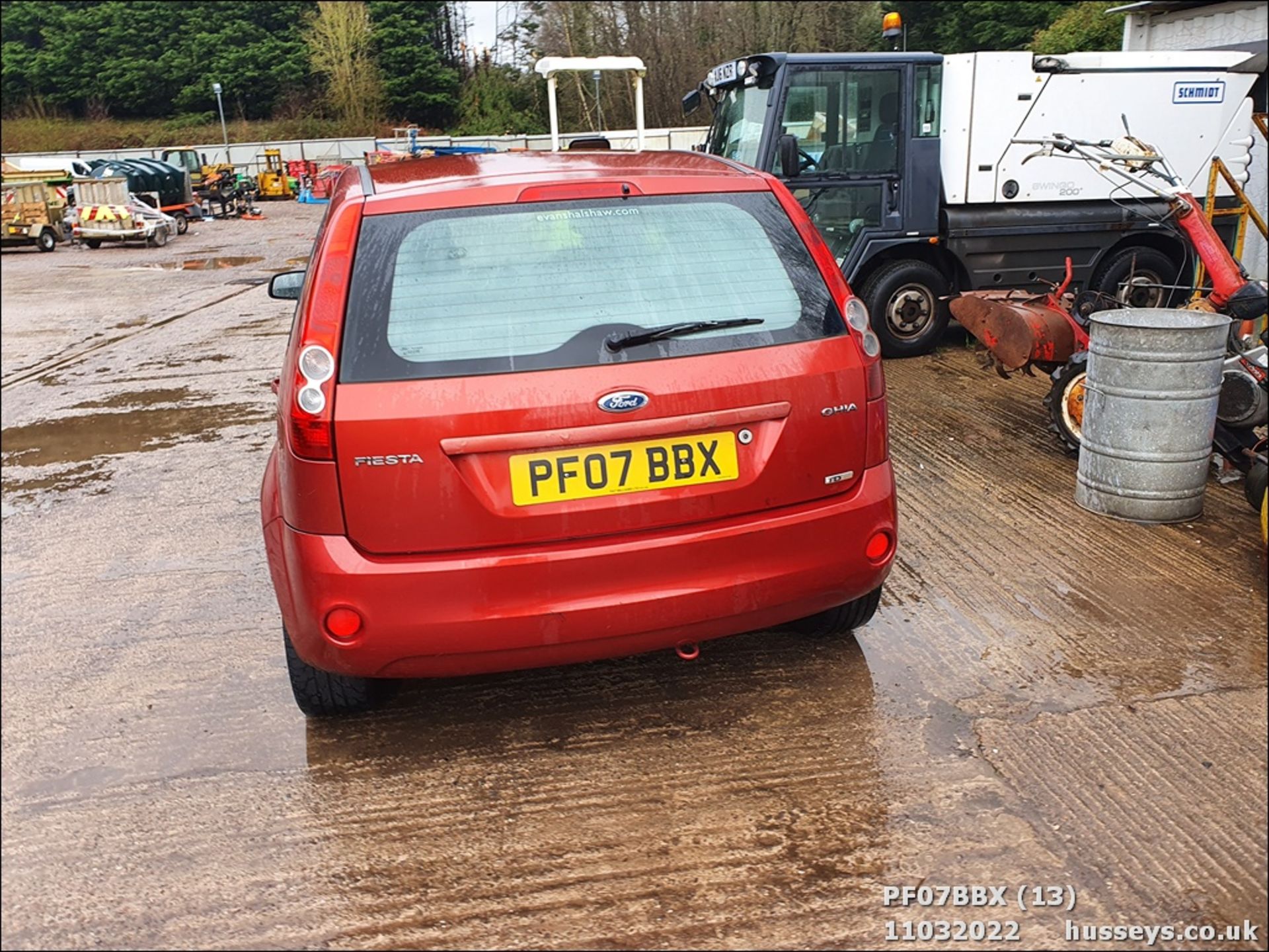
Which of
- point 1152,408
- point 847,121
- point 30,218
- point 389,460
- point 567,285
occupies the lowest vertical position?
point 30,218

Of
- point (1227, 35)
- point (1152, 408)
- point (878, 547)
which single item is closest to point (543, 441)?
point (878, 547)

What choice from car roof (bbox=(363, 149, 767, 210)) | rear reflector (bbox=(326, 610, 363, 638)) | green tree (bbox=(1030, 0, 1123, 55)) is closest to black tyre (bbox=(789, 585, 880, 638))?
car roof (bbox=(363, 149, 767, 210))

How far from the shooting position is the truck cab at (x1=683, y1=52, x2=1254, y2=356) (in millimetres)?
8125

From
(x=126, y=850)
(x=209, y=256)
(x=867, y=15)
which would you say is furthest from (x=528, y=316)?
(x=867, y=15)

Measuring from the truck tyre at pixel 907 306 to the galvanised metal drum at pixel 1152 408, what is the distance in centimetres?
371

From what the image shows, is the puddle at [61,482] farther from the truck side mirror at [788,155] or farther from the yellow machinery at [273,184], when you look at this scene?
the yellow machinery at [273,184]

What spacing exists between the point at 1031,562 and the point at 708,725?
188 cm

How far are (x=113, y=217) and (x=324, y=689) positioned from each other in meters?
21.8

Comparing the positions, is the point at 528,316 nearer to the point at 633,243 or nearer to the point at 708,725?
the point at 633,243

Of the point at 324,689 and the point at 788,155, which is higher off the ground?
the point at 788,155

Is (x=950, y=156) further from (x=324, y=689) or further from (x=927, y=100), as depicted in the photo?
(x=324, y=689)

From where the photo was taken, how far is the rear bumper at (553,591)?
8.85 ft

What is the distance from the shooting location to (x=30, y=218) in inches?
Answer: 803

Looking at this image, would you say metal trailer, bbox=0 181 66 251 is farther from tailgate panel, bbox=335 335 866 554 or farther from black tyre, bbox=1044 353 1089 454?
tailgate panel, bbox=335 335 866 554
